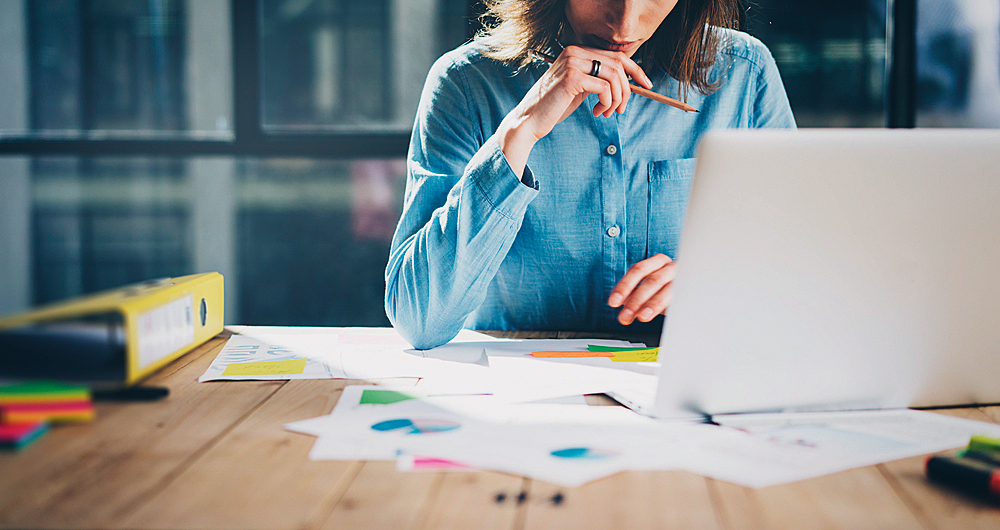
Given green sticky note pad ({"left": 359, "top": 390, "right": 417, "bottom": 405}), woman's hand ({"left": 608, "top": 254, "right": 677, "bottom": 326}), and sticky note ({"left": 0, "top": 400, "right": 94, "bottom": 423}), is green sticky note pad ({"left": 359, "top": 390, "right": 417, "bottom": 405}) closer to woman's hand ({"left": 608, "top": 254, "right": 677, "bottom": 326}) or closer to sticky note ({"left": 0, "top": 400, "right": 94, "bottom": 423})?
sticky note ({"left": 0, "top": 400, "right": 94, "bottom": 423})

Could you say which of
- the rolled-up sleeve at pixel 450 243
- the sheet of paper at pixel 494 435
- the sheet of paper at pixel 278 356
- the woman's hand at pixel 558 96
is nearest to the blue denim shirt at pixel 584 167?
the rolled-up sleeve at pixel 450 243

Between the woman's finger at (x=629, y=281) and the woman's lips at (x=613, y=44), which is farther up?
the woman's lips at (x=613, y=44)

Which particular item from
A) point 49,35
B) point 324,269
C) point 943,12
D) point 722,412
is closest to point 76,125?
point 49,35

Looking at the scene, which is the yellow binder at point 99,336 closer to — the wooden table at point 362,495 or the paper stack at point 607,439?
the wooden table at point 362,495

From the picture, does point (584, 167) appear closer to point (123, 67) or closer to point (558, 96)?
point (558, 96)

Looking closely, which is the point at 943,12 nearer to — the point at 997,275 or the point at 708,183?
the point at 997,275

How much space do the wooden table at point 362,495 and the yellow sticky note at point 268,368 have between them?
0.24 metres

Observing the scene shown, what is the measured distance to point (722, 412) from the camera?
618 millimetres

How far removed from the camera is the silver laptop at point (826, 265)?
20.6 inches

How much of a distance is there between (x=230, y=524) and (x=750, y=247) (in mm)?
436

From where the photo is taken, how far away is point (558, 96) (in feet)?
3.31

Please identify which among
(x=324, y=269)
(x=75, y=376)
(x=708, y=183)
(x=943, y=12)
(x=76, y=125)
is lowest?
(x=324, y=269)

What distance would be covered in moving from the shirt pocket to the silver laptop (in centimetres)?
72

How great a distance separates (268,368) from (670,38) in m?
0.99
